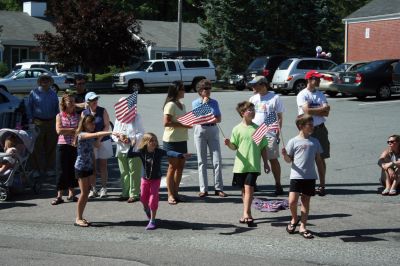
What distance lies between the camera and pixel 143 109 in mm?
24719

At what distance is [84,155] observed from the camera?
8758 mm

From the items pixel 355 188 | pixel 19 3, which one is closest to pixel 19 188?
pixel 355 188

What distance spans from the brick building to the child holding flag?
34036 millimetres

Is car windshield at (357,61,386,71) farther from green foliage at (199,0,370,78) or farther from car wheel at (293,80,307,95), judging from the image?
green foliage at (199,0,370,78)

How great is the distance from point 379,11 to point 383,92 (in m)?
18.1

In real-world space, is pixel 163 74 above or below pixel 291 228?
above

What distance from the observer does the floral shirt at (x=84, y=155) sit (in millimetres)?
8688

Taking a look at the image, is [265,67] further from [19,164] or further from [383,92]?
[19,164]

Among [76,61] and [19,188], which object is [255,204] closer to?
[19,188]

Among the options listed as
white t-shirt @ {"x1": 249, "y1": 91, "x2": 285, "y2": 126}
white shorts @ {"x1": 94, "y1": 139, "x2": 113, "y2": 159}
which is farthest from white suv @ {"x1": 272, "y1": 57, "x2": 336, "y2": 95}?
white shorts @ {"x1": 94, "y1": 139, "x2": 113, "y2": 159}

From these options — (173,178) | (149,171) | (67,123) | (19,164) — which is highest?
(67,123)

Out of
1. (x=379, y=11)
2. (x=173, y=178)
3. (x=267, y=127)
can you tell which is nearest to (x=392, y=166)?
(x=267, y=127)

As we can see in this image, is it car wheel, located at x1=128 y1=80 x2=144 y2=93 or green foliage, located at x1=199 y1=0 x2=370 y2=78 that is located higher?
green foliage, located at x1=199 y1=0 x2=370 y2=78

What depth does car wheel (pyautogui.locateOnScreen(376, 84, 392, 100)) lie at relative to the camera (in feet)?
85.1
